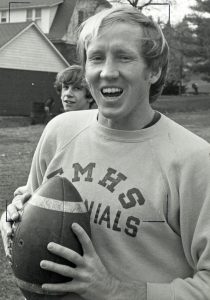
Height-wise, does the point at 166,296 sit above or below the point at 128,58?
below

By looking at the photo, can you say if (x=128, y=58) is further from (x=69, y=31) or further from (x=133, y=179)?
(x=69, y=31)

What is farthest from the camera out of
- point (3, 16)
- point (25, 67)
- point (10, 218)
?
point (3, 16)

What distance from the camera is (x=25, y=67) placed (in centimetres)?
3491

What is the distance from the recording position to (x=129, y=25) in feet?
7.72

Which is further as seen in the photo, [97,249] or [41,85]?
[41,85]

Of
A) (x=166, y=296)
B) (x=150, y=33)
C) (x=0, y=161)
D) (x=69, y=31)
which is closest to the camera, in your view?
(x=166, y=296)

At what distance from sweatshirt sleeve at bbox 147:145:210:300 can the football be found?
14.7 inches

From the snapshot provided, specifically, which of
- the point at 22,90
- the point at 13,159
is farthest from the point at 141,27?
the point at 22,90

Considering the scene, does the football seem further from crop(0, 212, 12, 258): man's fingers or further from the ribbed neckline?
the ribbed neckline

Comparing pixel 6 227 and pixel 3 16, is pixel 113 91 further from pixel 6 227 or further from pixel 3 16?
pixel 3 16

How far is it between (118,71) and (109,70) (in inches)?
1.4

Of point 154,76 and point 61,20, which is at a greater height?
point 154,76

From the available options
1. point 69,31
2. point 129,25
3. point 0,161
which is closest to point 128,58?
point 129,25

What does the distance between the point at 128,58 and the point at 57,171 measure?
1.92 ft
